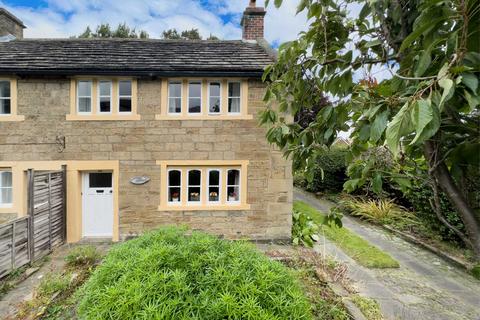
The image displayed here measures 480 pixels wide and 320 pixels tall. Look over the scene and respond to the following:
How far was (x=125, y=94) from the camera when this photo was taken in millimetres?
8648

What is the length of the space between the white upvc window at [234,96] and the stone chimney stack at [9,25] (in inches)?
373

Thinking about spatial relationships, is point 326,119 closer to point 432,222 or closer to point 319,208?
point 432,222

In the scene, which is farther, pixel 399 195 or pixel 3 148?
pixel 399 195

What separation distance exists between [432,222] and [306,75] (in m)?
8.34

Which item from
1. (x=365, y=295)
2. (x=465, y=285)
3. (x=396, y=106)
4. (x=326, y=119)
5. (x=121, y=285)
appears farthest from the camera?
(x=465, y=285)

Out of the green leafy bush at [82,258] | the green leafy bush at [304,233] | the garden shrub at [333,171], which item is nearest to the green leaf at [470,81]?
the green leafy bush at [82,258]

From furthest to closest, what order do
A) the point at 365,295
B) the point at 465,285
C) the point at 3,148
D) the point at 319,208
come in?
the point at 319,208, the point at 3,148, the point at 465,285, the point at 365,295

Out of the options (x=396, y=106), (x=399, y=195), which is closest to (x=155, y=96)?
(x=396, y=106)

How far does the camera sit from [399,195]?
11.1 meters

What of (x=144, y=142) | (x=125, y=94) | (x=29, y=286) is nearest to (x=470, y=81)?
(x=29, y=286)

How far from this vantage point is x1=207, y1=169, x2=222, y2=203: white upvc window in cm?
886

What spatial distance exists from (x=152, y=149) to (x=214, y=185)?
7.61 feet

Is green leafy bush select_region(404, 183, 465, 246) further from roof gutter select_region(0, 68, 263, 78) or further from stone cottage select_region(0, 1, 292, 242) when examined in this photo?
roof gutter select_region(0, 68, 263, 78)

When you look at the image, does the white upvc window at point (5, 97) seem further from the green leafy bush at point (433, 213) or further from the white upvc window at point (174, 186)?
the green leafy bush at point (433, 213)
